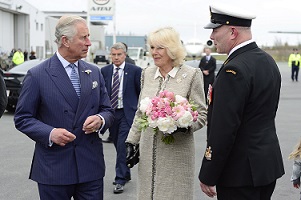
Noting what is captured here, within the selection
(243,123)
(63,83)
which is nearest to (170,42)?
A: (63,83)

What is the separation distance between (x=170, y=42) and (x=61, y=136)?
138 centimetres

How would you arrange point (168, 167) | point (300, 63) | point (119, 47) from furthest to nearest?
point (300, 63) < point (119, 47) < point (168, 167)

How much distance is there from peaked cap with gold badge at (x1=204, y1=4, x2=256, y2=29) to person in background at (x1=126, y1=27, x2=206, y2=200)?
3.15 feet

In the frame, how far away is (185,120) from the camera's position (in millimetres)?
3766

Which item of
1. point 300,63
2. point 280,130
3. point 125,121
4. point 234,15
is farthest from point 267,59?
point 300,63

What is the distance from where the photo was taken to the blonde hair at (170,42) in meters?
4.17

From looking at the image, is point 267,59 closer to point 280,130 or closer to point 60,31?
point 60,31

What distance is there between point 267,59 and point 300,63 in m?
30.0

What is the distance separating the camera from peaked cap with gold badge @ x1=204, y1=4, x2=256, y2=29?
10.3 ft

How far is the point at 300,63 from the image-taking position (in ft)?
104

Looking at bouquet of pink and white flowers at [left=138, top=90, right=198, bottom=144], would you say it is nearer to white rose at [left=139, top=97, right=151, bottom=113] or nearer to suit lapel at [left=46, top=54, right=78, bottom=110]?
white rose at [left=139, top=97, right=151, bottom=113]

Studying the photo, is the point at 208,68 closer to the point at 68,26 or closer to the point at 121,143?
the point at 121,143

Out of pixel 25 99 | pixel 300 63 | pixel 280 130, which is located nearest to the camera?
pixel 25 99

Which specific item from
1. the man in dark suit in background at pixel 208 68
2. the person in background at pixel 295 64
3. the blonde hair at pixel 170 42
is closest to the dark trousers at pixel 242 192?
the blonde hair at pixel 170 42
